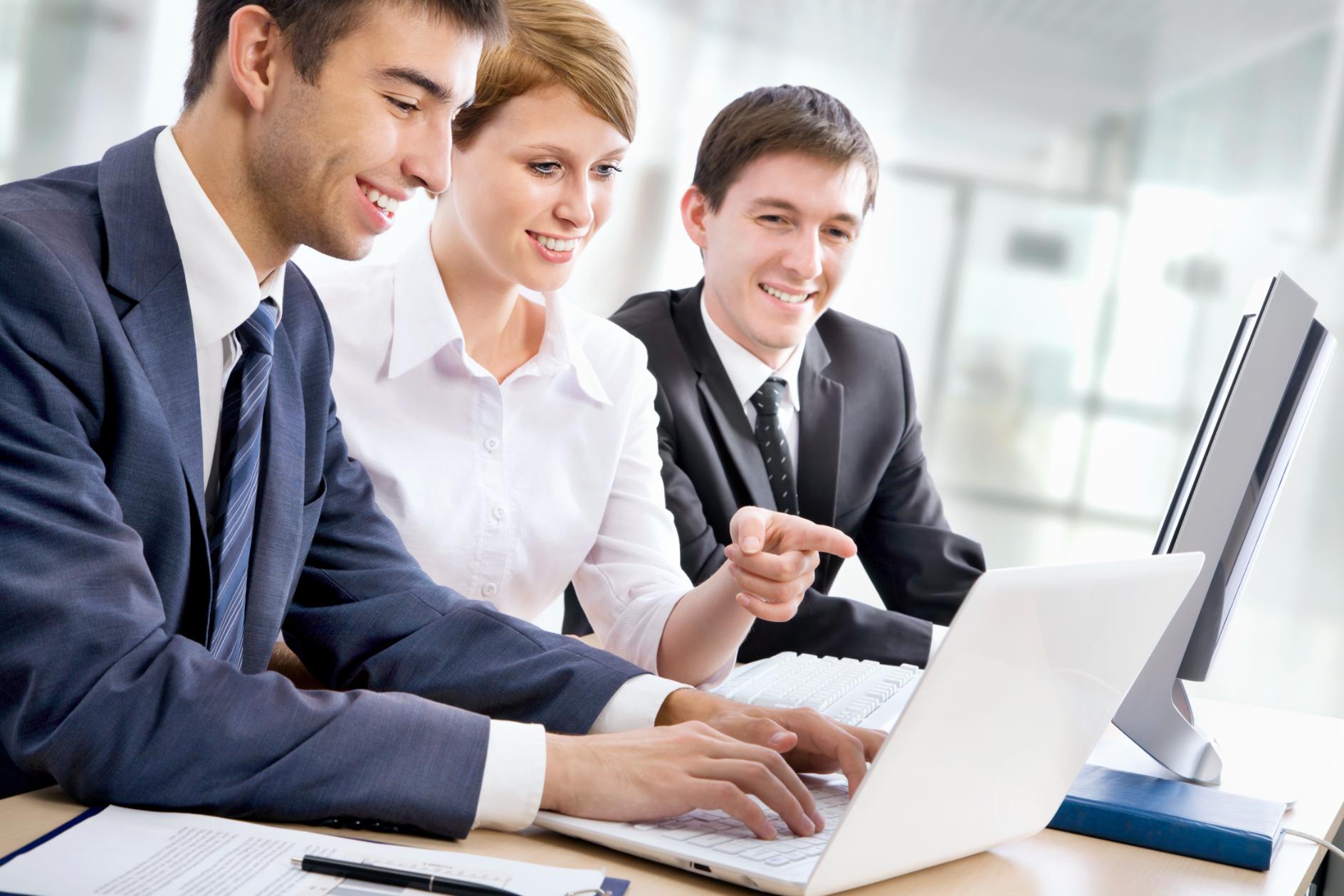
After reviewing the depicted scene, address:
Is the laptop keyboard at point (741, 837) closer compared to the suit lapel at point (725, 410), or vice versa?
the laptop keyboard at point (741, 837)

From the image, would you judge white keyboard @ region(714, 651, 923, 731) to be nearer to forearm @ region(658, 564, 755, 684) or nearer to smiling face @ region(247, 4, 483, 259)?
forearm @ region(658, 564, 755, 684)

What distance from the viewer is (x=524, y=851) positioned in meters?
0.91

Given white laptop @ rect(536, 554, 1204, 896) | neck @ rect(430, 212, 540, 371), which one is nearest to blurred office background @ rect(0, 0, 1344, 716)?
neck @ rect(430, 212, 540, 371)

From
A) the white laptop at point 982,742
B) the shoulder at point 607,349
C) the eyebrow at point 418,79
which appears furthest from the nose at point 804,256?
the white laptop at point 982,742

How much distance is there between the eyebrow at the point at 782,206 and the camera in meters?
2.37

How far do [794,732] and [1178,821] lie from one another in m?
0.35

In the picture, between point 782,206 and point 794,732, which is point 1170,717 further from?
point 782,206

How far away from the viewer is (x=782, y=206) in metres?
2.38

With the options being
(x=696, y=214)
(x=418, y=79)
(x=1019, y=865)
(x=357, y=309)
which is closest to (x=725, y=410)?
(x=696, y=214)

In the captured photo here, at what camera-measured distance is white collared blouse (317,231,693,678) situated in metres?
1.71

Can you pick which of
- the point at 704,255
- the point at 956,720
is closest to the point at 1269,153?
the point at 704,255

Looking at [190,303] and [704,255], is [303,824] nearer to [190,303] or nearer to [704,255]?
[190,303]

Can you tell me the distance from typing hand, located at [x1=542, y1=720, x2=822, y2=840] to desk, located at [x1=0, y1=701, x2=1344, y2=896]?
0.04 metres

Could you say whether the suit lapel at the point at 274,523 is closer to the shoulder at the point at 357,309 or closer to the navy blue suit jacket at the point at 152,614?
the navy blue suit jacket at the point at 152,614
